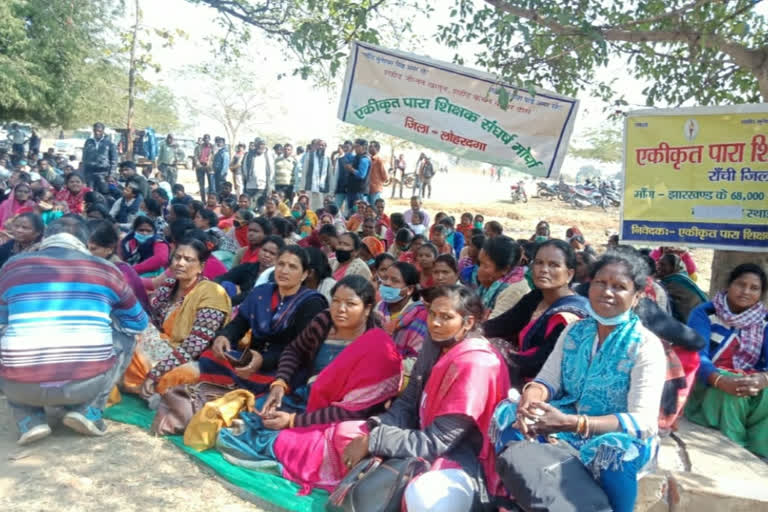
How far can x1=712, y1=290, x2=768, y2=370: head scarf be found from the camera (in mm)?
3734

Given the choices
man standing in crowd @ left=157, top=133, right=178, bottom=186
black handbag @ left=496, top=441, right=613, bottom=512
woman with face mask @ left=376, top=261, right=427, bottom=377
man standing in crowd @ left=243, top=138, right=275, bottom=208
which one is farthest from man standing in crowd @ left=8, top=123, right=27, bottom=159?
black handbag @ left=496, top=441, right=613, bottom=512

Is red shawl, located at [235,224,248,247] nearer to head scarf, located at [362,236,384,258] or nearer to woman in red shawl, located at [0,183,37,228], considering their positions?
head scarf, located at [362,236,384,258]

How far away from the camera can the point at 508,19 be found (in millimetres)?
3756

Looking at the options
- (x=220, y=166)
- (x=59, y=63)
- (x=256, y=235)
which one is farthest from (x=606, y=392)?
(x=59, y=63)

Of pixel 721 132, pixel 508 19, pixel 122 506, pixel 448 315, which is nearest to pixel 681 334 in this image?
pixel 448 315

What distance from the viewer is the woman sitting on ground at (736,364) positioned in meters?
3.59

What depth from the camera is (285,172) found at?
44.4 feet

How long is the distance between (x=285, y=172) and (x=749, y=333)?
35.9ft

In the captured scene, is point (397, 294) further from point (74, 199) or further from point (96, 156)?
point (96, 156)

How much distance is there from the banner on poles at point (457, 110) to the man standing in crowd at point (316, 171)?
22.4ft

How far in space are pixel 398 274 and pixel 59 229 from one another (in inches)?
85.6

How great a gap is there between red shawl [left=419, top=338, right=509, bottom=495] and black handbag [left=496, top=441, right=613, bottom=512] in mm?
342

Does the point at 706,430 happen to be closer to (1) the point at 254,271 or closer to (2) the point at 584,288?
(2) the point at 584,288

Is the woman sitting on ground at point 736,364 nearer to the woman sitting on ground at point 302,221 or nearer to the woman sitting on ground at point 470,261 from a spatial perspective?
the woman sitting on ground at point 470,261
